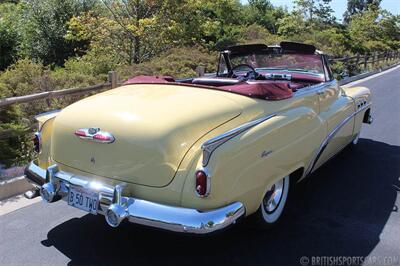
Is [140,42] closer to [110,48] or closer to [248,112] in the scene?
[110,48]

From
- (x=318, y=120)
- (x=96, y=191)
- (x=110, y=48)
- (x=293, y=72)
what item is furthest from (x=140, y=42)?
(x=96, y=191)

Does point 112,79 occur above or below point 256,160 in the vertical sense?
below

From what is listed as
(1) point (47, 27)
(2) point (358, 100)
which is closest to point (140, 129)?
(2) point (358, 100)

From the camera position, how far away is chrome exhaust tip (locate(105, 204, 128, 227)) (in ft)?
9.27

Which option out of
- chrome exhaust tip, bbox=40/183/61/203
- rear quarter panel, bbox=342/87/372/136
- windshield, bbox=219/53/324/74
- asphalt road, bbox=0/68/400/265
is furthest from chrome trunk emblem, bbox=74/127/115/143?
rear quarter panel, bbox=342/87/372/136

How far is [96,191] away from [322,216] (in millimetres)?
2007

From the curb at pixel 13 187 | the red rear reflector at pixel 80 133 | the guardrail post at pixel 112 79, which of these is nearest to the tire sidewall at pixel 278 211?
the red rear reflector at pixel 80 133

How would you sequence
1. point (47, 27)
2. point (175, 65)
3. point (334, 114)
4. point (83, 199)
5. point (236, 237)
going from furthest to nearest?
point (47, 27), point (175, 65), point (334, 114), point (236, 237), point (83, 199)

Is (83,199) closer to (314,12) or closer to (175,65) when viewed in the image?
(175,65)

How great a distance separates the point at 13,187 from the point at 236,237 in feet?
7.84

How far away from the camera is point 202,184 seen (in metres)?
2.78

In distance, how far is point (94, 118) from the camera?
3.17 m

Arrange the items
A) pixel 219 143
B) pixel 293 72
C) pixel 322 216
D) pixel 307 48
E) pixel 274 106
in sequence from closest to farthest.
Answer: pixel 219 143, pixel 274 106, pixel 322 216, pixel 307 48, pixel 293 72

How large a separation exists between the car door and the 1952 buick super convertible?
9.9 inches
